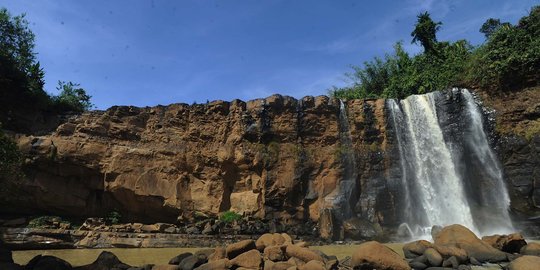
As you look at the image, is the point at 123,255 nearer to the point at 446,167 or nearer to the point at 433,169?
the point at 433,169

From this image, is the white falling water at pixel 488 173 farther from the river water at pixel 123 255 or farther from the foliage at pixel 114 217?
the foliage at pixel 114 217

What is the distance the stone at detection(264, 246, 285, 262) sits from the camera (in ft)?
37.4

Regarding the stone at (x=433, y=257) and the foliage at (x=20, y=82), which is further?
the foliage at (x=20, y=82)

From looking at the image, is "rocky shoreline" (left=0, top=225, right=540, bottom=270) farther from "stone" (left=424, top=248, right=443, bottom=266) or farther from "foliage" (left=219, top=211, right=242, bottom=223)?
"foliage" (left=219, top=211, right=242, bottom=223)

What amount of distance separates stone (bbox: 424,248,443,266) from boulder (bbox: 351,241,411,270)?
108 cm

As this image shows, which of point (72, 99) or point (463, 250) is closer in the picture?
point (463, 250)

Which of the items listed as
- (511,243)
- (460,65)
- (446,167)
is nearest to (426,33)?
(460,65)

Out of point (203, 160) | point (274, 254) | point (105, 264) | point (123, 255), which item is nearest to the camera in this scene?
point (274, 254)

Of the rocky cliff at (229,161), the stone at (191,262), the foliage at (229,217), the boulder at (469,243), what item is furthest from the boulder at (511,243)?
the foliage at (229,217)

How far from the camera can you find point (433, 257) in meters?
11.3

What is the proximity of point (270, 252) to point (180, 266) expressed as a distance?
2.61 m

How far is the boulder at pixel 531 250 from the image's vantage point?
12.1 meters

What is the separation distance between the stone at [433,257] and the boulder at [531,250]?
3088 millimetres

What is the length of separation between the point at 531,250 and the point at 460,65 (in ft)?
68.6
